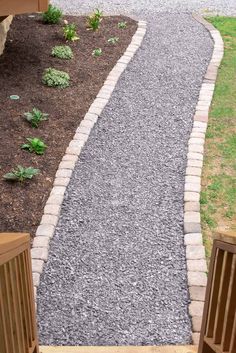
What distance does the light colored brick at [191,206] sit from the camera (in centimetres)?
502

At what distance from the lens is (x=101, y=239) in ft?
15.4

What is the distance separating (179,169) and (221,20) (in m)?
5.27

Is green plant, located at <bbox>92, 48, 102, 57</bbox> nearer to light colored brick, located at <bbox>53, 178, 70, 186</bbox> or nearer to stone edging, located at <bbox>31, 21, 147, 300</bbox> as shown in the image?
stone edging, located at <bbox>31, 21, 147, 300</bbox>

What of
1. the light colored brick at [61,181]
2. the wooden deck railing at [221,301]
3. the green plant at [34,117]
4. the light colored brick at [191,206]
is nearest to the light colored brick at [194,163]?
the light colored brick at [191,206]

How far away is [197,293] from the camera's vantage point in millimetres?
4078

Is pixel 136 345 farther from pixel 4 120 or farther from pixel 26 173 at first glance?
pixel 4 120

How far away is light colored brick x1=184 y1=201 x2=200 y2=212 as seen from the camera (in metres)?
5.02

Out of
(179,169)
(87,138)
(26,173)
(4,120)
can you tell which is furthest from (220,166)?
(4,120)

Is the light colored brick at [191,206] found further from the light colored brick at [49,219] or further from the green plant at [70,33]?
the green plant at [70,33]

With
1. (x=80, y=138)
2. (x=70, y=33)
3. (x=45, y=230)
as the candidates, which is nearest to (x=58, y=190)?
(x=45, y=230)

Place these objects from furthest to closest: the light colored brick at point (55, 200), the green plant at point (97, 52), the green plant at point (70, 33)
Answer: the green plant at point (70, 33) < the green plant at point (97, 52) < the light colored brick at point (55, 200)

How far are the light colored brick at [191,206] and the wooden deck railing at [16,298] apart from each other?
2163mm

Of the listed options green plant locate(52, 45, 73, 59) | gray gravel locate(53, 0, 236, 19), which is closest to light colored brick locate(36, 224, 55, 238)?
green plant locate(52, 45, 73, 59)

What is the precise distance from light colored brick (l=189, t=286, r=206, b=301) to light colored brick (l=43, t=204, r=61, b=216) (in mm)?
1422
